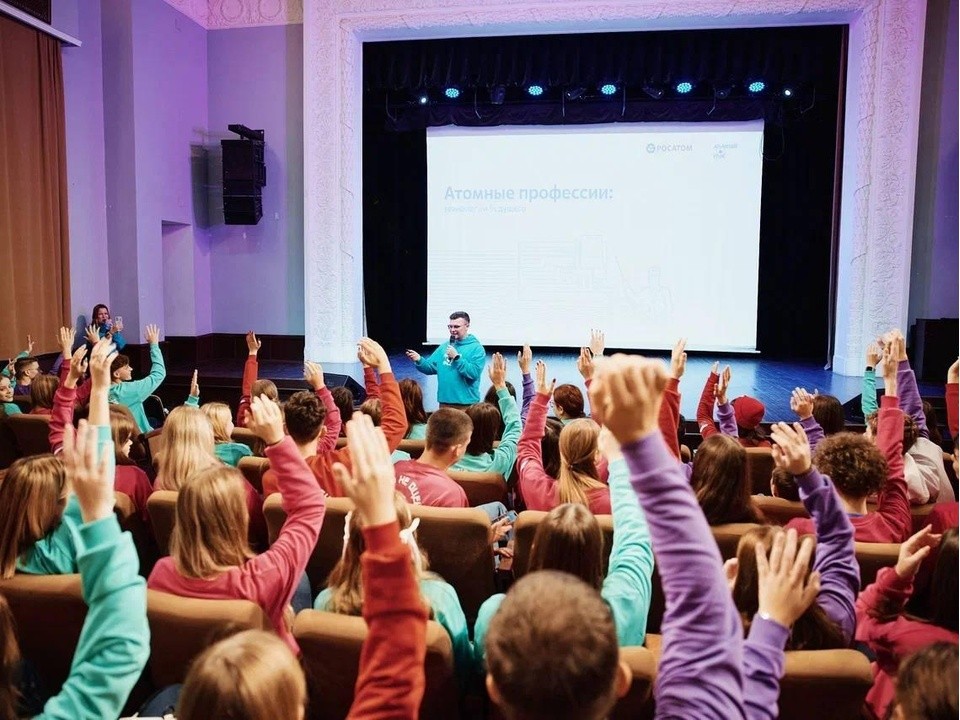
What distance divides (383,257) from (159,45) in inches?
165

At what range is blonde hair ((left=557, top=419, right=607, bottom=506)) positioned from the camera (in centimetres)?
259

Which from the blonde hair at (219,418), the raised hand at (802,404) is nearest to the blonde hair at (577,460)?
the raised hand at (802,404)

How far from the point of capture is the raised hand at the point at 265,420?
177 cm

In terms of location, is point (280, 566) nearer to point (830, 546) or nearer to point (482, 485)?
point (830, 546)

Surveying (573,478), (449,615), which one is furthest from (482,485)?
(449,615)

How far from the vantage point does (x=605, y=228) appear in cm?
973

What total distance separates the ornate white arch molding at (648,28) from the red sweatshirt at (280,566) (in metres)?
7.74

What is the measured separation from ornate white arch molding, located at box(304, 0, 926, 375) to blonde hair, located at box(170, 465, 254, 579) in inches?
305

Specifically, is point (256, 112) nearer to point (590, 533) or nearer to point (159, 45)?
point (159, 45)

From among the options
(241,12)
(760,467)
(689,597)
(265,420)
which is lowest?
(760,467)

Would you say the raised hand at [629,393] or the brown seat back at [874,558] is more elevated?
the raised hand at [629,393]

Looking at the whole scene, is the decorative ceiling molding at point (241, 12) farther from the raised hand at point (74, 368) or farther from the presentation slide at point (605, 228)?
the raised hand at point (74, 368)

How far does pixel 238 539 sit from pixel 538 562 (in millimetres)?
754

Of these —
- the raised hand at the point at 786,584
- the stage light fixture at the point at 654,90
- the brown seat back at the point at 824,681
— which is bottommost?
the brown seat back at the point at 824,681
